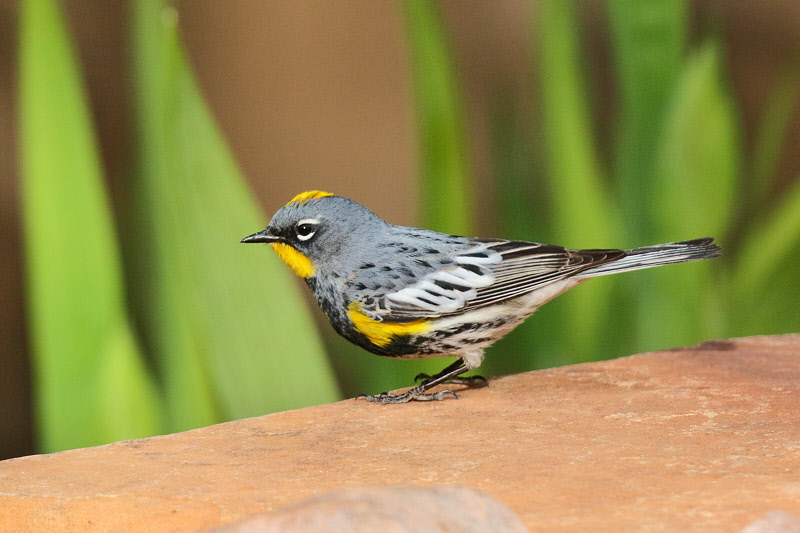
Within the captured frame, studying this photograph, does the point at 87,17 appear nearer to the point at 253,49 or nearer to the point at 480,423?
the point at 253,49

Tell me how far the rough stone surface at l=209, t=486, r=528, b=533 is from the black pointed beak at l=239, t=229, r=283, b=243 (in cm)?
108

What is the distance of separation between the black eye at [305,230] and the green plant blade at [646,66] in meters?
1.13

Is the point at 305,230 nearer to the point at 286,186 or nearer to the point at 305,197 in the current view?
the point at 305,197

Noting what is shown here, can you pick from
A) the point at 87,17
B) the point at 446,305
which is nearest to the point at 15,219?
the point at 87,17

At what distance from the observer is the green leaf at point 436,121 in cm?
258

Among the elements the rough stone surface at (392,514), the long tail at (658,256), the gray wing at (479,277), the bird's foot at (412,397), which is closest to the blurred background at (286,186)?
the bird's foot at (412,397)

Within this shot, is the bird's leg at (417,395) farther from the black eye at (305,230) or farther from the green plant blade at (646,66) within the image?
the green plant blade at (646,66)

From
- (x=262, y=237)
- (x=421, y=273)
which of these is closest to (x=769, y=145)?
(x=421, y=273)

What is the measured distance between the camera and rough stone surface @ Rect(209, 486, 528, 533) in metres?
1.01

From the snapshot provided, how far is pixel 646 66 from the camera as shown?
2689 mm

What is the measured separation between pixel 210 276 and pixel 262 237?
21cm

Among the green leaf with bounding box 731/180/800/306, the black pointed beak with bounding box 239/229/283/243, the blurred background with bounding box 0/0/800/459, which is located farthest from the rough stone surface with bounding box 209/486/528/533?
the green leaf with bounding box 731/180/800/306

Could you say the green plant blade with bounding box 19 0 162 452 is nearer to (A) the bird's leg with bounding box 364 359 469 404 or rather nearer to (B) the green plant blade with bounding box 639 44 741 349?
(A) the bird's leg with bounding box 364 359 469 404

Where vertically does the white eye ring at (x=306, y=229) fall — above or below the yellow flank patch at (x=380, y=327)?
above
